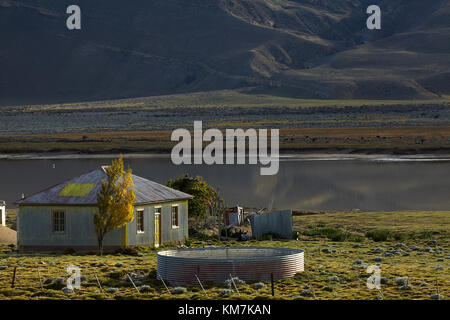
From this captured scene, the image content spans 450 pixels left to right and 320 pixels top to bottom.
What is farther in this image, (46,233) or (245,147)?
(245,147)

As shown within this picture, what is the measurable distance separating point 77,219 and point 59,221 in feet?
2.59

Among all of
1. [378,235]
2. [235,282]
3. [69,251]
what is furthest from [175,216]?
[235,282]

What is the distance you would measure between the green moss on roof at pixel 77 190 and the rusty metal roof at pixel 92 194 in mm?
73

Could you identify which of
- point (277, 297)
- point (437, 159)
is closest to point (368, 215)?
point (277, 297)

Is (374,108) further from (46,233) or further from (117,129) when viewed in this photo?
(46,233)

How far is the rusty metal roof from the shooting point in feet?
114

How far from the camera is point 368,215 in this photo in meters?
46.4

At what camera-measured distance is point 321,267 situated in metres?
27.4

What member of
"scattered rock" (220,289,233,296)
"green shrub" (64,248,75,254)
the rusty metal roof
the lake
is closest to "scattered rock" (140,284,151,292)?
"scattered rock" (220,289,233,296)

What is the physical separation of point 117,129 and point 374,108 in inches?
2573

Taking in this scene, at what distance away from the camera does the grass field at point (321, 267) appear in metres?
23.1

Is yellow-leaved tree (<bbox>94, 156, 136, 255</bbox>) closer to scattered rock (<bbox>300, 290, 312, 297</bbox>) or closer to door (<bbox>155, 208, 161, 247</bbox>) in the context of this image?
door (<bbox>155, 208, 161, 247</bbox>)

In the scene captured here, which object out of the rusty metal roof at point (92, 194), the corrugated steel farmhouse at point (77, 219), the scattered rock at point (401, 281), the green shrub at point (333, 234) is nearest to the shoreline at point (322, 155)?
the green shrub at point (333, 234)

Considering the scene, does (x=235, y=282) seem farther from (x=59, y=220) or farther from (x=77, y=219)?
(x=59, y=220)
